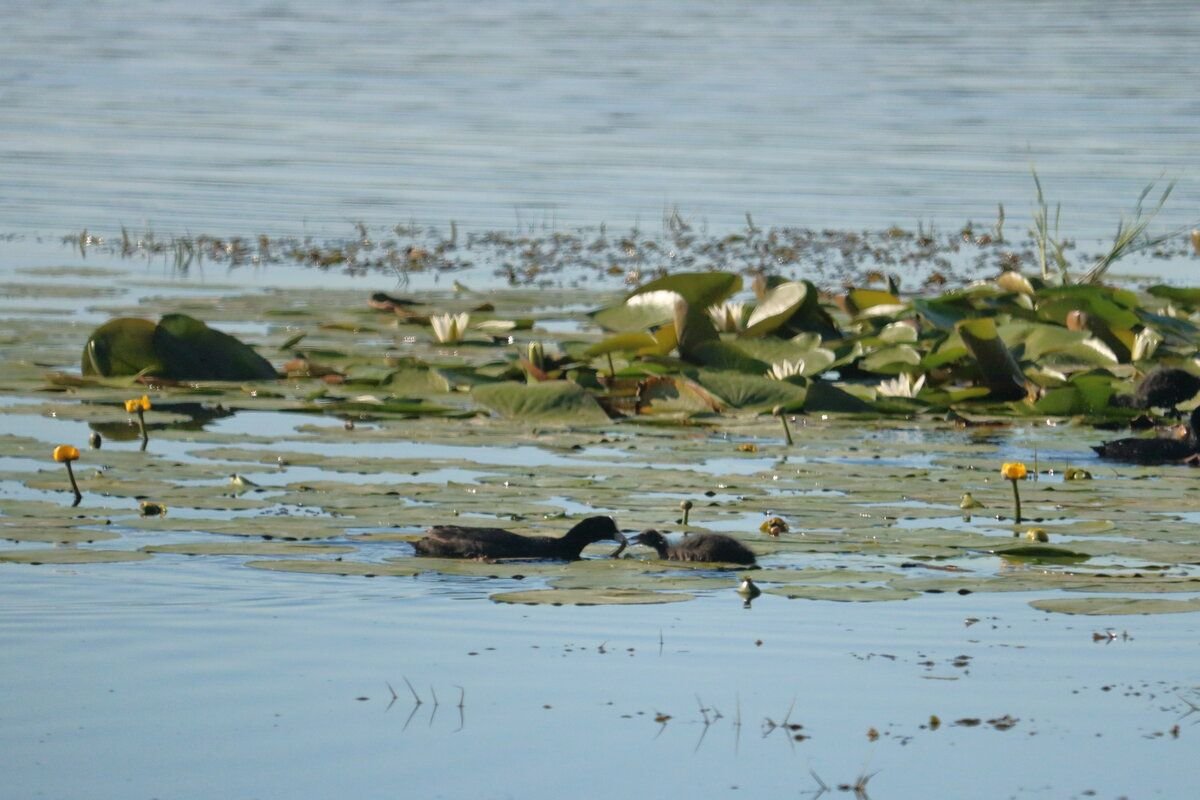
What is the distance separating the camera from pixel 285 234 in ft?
52.7

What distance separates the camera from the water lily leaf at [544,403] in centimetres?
863

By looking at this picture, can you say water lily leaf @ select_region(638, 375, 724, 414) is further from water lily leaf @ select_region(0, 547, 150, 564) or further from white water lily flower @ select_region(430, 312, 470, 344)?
water lily leaf @ select_region(0, 547, 150, 564)

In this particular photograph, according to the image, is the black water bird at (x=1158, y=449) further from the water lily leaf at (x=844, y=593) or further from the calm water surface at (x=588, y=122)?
the calm water surface at (x=588, y=122)

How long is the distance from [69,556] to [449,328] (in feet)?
16.7

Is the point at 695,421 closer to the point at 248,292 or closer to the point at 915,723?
the point at 915,723

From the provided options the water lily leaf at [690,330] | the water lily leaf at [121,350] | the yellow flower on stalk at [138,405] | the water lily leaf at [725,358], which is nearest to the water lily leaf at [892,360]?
the water lily leaf at [725,358]

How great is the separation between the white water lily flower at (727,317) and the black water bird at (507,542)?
4672 millimetres

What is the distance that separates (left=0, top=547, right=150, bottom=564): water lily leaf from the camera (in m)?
5.80

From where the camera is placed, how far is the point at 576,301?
12.7 metres

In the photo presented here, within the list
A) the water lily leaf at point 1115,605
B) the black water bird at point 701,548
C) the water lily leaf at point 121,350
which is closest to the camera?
the water lily leaf at point 1115,605

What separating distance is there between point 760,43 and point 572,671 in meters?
34.3

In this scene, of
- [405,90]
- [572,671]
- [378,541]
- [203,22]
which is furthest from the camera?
[203,22]

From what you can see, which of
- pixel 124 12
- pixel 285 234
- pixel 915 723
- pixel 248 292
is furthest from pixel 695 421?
pixel 124 12

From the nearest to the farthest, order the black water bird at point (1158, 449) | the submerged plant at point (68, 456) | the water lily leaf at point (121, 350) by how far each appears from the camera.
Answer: the submerged plant at point (68, 456), the black water bird at point (1158, 449), the water lily leaf at point (121, 350)
